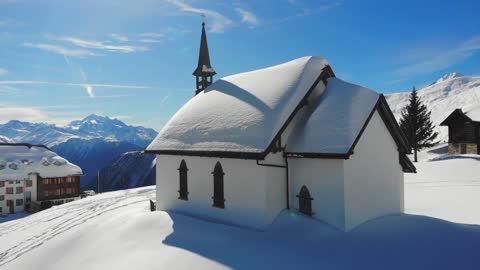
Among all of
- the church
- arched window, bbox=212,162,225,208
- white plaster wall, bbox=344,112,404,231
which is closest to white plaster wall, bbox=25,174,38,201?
the church

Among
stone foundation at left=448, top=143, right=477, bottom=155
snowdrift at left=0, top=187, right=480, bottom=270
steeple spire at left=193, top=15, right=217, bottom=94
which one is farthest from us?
stone foundation at left=448, top=143, right=477, bottom=155

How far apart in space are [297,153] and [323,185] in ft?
5.71

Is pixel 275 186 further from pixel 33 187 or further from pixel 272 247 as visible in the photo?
pixel 33 187

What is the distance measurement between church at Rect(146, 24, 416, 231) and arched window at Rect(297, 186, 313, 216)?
0.04 meters

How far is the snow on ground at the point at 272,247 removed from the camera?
9.54m

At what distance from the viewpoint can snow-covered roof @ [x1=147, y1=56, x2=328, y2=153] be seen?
1297cm

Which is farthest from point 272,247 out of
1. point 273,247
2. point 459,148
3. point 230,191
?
point 459,148

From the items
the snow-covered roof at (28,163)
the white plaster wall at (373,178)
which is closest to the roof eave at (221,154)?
the white plaster wall at (373,178)

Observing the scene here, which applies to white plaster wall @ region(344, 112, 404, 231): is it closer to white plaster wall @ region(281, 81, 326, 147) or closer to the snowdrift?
the snowdrift

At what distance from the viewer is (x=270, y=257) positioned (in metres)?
10.0

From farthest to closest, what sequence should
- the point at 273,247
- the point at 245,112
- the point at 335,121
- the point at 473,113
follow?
the point at 473,113 → the point at 245,112 → the point at 335,121 → the point at 273,247

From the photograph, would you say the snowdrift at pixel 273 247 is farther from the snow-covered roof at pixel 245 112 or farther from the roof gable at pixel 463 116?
the roof gable at pixel 463 116

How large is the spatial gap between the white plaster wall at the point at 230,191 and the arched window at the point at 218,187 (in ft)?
0.73

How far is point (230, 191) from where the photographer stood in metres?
13.7
